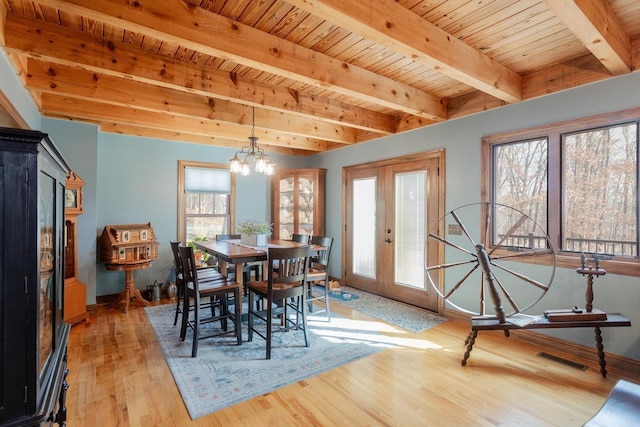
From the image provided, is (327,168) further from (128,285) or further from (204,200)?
(128,285)

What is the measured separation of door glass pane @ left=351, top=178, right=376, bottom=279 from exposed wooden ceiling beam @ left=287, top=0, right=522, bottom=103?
236 centimetres

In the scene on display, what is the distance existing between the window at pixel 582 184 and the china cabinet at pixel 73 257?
15.3ft

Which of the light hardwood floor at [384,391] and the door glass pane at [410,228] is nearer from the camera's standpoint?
the light hardwood floor at [384,391]

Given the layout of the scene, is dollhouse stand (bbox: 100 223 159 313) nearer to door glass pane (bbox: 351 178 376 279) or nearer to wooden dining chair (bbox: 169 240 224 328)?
wooden dining chair (bbox: 169 240 224 328)

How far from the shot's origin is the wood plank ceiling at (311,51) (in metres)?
1.91

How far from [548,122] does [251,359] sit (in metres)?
3.46

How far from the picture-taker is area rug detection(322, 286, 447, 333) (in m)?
3.63

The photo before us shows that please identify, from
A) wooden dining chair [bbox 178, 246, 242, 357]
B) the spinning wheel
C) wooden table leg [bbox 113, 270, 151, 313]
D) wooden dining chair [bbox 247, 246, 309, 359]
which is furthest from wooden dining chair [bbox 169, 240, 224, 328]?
the spinning wheel

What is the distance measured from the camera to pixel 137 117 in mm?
3934

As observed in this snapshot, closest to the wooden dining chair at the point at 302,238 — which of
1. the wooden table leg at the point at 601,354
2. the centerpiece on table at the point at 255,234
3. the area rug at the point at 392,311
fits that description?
the centerpiece on table at the point at 255,234

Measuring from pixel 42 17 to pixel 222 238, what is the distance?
3.01 metres

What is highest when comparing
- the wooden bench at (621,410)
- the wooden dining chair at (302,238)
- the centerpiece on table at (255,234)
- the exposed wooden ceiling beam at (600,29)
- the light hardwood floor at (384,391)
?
the exposed wooden ceiling beam at (600,29)

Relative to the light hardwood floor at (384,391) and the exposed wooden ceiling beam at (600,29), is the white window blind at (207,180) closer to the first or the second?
the light hardwood floor at (384,391)

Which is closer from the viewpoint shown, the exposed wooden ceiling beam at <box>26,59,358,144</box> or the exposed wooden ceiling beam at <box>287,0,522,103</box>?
the exposed wooden ceiling beam at <box>287,0,522,103</box>
